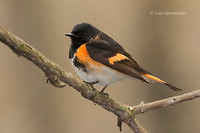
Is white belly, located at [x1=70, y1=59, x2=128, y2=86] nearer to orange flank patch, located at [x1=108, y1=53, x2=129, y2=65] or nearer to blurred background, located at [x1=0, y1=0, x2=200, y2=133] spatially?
orange flank patch, located at [x1=108, y1=53, x2=129, y2=65]

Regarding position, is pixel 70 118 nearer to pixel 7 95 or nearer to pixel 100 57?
pixel 7 95

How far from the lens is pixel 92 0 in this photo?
514cm

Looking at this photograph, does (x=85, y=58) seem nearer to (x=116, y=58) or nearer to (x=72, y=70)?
(x=116, y=58)

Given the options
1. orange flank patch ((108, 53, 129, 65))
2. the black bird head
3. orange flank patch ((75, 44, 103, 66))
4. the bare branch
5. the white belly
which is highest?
the black bird head

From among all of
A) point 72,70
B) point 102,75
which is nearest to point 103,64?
point 102,75

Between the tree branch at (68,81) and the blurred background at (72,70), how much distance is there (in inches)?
88.7

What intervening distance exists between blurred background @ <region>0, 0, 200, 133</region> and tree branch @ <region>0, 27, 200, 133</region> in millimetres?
2253

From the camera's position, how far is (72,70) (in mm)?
5020

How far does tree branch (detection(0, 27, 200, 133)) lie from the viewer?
1.92 metres

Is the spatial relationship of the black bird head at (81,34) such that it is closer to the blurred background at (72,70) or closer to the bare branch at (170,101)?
the bare branch at (170,101)

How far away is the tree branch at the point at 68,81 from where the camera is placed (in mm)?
1920

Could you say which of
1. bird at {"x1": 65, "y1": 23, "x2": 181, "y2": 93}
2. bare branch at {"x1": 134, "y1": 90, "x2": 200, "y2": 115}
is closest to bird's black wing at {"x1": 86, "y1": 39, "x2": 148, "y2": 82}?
bird at {"x1": 65, "y1": 23, "x2": 181, "y2": 93}

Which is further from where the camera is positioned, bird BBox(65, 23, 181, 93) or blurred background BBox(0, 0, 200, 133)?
blurred background BBox(0, 0, 200, 133)

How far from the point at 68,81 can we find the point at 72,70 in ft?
9.30
